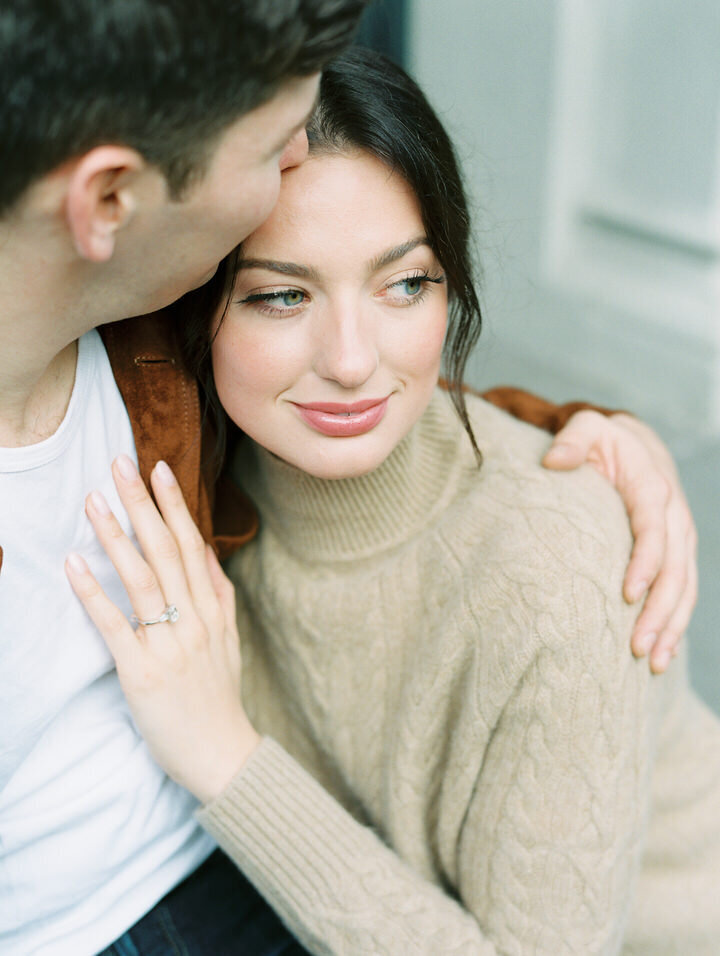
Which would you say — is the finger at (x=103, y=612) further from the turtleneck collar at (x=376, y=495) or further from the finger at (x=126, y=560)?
the turtleneck collar at (x=376, y=495)

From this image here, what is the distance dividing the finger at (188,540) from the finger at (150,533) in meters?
0.01

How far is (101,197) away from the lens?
0.86 meters

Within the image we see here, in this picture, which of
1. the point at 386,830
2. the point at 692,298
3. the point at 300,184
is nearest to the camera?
the point at 300,184

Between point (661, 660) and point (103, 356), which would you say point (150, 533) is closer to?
point (103, 356)

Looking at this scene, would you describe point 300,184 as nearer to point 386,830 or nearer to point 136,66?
point 136,66

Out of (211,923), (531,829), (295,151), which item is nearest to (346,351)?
(295,151)

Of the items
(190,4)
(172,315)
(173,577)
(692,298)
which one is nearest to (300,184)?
Answer: (172,315)

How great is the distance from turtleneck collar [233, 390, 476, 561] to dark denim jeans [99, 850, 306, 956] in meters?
0.44

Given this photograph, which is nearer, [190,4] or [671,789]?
[190,4]

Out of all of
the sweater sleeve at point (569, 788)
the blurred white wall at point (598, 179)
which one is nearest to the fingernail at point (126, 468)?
the sweater sleeve at point (569, 788)

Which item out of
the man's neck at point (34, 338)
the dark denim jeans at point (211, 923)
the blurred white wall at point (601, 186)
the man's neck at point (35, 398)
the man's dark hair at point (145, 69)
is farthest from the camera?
the blurred white wall at point (601, 186)

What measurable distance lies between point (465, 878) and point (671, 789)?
375mm

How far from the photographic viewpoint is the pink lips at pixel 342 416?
1.17 metres

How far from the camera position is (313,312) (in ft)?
3.75
